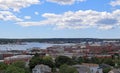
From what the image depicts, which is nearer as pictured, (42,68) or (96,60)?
(42,68)

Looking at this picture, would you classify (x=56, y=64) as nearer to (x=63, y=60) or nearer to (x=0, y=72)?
(x=63, y=60)

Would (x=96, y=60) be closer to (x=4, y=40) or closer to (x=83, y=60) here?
(x=83, y=60)

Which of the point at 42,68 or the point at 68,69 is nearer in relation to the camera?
the point at 68,69

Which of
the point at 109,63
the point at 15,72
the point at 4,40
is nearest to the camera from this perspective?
the point at 15,72

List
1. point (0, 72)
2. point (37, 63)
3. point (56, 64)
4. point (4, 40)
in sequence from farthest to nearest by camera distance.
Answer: point (4, 40) → point (56, 64) → point (37, 63) → point (0, 72)

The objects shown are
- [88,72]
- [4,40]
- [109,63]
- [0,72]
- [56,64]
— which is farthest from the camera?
[4,40]

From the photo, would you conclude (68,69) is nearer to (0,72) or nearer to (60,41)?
(0,72)

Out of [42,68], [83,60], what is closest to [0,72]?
[42,68]

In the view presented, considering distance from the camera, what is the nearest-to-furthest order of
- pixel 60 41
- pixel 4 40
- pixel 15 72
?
pixel 15 72 → pixel 4 40 → pixel 60 41

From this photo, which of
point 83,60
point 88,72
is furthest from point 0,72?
point 83,60
